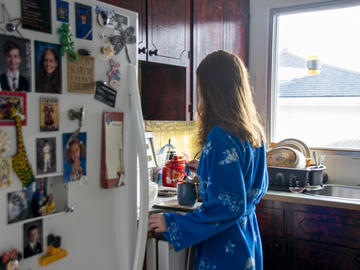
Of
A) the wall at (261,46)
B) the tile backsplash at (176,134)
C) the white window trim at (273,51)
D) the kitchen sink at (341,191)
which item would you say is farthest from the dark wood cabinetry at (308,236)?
the wall at (261,46)

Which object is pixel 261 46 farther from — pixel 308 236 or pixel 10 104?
pixel 10 104

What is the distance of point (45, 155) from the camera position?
111 cm

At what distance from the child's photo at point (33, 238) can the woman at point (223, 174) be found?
0.50 meters

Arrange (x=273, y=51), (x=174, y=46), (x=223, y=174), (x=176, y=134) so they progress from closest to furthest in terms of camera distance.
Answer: (x=223, y=174) < (x=174, y=46) < (x=176, y=134) < (x=273, y=51)

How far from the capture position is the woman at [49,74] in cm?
108

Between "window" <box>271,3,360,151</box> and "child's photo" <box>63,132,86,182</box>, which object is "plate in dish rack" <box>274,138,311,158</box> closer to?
"window" <box>271,3,360,151</box>

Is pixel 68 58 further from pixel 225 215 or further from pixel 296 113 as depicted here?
pixel 296 113

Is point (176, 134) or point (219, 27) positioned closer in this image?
point (219, 27)

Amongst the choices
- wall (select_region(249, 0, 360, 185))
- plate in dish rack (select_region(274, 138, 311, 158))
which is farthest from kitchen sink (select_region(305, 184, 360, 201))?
wall (select_region(249, 0, 360, 185))

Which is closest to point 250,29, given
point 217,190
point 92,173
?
point 217,190

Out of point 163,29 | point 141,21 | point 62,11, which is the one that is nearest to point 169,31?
point 163,29

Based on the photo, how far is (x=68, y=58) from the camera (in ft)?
3.81

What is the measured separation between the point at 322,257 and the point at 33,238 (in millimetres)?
1820

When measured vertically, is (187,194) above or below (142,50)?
below
